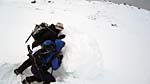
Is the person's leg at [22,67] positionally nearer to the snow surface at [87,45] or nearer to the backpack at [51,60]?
the snow surface at [87,45]

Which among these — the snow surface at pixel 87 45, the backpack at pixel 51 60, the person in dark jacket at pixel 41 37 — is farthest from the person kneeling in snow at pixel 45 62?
the snow surface at pixel 87 45

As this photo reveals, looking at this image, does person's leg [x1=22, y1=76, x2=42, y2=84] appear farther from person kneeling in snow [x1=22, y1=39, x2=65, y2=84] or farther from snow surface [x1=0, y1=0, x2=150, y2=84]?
snow surface [x1=0, y1=0, x2=150, y2=84]

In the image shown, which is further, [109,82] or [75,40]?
Answer: [75,40]

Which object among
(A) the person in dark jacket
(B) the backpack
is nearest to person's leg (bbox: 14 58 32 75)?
(A) the person in dark jacket

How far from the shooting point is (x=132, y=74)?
5.20 m

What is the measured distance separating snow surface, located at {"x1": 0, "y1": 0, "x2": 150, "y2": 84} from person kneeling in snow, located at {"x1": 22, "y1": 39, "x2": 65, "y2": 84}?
9.9 inches

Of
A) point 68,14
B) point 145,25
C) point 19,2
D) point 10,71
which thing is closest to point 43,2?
point 19,2

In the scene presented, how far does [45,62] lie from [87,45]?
1.38 metres

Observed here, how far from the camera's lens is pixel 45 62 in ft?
15.5

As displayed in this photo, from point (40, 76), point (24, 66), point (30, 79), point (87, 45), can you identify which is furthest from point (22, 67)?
point (87, 45)

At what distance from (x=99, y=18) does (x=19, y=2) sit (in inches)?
132

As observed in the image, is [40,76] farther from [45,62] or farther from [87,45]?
[87,45]

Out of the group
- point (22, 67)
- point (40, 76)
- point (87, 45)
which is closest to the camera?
point (40, 76)

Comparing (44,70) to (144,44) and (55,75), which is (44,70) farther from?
(144,44)
